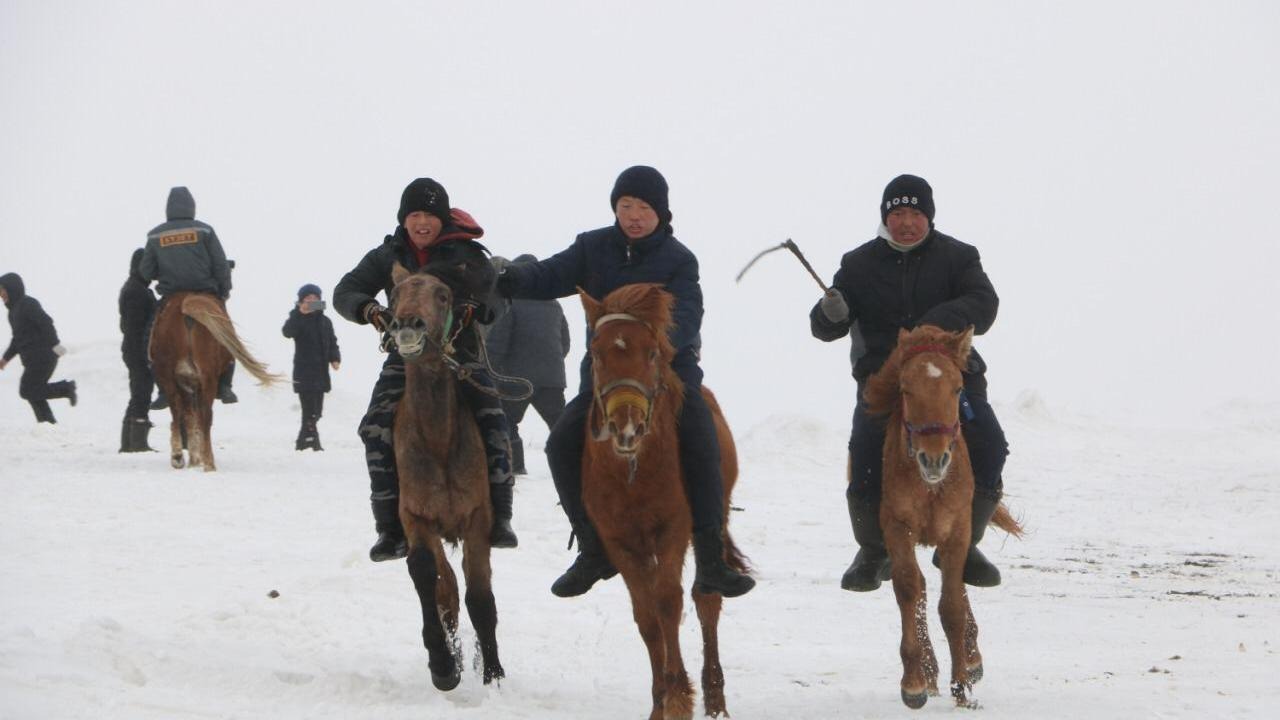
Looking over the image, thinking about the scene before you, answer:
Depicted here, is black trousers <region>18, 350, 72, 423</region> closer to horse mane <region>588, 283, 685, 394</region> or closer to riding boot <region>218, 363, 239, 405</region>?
riding boot <region>218, 363, 239, 405</region>

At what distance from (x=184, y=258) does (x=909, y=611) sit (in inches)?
397

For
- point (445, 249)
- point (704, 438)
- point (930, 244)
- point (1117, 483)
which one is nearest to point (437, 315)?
point (445, 249)

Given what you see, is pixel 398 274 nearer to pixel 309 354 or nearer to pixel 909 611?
pixel 909 611

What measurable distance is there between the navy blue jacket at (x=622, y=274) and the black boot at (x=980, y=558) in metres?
1.78

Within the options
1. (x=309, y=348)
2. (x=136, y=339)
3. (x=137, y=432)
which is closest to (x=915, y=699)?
(x=136, y=339)

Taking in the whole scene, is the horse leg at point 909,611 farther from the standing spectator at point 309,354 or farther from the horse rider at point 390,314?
the standing spectator at point 309,354

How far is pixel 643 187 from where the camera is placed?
6.93 metres

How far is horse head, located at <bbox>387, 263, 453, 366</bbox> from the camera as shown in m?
6.45

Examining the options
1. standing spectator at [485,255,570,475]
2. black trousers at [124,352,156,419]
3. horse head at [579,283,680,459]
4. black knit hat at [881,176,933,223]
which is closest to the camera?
horse head at [579,283,680,459]

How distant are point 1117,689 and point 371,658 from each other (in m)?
3.90

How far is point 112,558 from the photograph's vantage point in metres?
9.12

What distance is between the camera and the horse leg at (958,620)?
22.4 ft

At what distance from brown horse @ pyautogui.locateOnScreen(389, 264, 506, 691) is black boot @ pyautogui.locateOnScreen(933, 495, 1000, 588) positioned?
2468mm

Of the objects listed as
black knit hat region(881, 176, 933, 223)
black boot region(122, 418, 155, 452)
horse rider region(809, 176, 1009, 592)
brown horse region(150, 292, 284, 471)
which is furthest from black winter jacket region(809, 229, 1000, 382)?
black boot region(122, 418, 155, 452)
